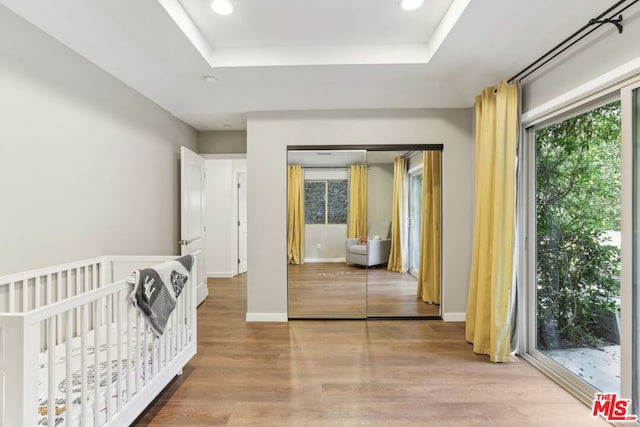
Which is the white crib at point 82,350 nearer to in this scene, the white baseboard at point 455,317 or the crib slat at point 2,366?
the crib slat at point 2,366

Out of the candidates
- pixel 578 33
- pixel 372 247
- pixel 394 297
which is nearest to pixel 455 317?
pixel 394 297

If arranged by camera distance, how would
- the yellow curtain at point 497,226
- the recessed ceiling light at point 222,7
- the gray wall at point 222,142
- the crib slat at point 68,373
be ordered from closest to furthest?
the crib slat at point 68,373
the recessed ceiling light at point 222,7
the yellow curtain at point 497,226
the gray wall at point 222,142

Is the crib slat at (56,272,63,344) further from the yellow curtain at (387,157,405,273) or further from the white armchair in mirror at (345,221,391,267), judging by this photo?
the yellow curtain at (387,157,405,273)

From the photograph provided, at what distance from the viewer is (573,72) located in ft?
6.52

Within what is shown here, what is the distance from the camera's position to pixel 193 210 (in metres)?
3.73

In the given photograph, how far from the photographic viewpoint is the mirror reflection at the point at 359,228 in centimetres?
344

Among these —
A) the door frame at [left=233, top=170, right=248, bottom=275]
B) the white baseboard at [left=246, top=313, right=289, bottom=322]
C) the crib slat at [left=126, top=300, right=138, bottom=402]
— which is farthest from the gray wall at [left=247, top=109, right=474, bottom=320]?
the door frame at [left=233, top=170, right=248, bottom=275]

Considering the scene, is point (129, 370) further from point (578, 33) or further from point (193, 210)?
point (578, 33)

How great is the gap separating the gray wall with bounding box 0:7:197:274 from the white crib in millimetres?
158

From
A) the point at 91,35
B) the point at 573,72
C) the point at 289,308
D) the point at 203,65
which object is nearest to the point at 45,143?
the point at 91,35

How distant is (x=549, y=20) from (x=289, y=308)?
317 centimetres

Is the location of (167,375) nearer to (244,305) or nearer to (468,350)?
(244,305)

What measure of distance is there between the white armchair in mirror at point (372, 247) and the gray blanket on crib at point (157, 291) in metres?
2.02

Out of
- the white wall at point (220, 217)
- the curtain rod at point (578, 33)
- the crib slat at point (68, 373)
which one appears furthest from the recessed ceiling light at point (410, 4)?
the white wall at point (220, 217)
